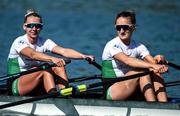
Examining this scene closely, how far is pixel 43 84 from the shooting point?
11.1m

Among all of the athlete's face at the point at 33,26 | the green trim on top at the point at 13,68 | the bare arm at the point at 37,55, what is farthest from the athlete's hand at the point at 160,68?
the green trim on top at the point at 13,68

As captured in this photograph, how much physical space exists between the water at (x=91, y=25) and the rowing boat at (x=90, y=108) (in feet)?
15.6

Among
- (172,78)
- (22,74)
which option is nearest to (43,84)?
(22,74)

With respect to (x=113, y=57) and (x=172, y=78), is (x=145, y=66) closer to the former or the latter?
(x=113, y=57)

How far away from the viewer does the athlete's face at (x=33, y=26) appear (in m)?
11.1

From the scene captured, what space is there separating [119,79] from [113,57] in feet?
1.69

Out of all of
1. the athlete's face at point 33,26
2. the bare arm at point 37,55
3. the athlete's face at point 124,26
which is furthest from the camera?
the athlete's face at point 33,26

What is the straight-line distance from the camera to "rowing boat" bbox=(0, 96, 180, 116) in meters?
10.1

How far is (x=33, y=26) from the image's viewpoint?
435 inches

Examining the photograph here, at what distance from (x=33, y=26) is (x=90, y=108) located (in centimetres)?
177

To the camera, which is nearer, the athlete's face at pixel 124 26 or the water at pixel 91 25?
the athlete's face at pixel 124 26

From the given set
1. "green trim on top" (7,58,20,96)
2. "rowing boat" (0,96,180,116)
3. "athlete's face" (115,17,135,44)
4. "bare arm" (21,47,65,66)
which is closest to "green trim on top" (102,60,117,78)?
"athlete's face" (115,17,135,44)

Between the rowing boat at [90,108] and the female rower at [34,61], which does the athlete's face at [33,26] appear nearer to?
the female rower at [34,61]

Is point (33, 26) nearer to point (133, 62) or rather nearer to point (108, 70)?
point (108, 70)
